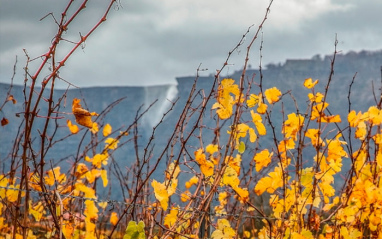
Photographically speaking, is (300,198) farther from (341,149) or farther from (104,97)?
(104,97)

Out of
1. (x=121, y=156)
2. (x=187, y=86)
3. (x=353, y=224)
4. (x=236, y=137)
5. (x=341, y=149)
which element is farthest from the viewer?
(x=121, y=156)

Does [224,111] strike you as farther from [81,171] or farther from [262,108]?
[81,171]

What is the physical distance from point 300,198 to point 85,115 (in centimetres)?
145

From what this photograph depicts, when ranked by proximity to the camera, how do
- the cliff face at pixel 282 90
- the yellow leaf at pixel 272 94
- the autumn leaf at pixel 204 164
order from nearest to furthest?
the autumn leaf at pixel 204 164, the yellow leaf at pixel 272 94, the cliff face at pixel 282 90

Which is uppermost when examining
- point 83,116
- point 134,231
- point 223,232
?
point 83,116

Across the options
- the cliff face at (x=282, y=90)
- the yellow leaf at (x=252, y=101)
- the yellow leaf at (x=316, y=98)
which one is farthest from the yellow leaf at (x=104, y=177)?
the cliff face at (x=282, y=90)

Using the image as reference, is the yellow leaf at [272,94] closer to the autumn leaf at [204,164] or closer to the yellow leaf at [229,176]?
the yellow leaf at [229,176]

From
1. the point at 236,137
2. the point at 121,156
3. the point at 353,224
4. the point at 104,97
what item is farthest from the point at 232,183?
the point at 121,156

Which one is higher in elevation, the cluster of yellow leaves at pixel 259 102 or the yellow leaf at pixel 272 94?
the yellow leaf at pixel 272 94

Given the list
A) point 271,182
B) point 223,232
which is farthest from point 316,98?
point 223,232

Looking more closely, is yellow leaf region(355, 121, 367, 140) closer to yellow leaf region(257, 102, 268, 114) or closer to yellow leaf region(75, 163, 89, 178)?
yellow leaf region(257, 102, 268, 114)

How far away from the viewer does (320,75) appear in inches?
3068

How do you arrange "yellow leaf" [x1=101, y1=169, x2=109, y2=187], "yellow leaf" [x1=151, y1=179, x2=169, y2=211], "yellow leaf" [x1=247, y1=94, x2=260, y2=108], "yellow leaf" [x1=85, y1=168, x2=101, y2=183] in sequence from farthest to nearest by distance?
1. "yellow leaf" [x1=85, y1=168, x2=101, y2=183]
2. "yellow leaf" [x1=101, y1=169, x2=109, y2=187]
3. "yellow leaf" [x1=247, y1=94, x2=260, y2=108]
4. "yellow leaf" [x1=151, y1=179, x2=169, y2=211]

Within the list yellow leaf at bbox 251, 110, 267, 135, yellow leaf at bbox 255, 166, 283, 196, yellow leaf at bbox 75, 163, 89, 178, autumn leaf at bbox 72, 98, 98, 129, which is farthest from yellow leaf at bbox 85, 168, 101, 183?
autumn leaf at bbox 72, 98, 98, 129
